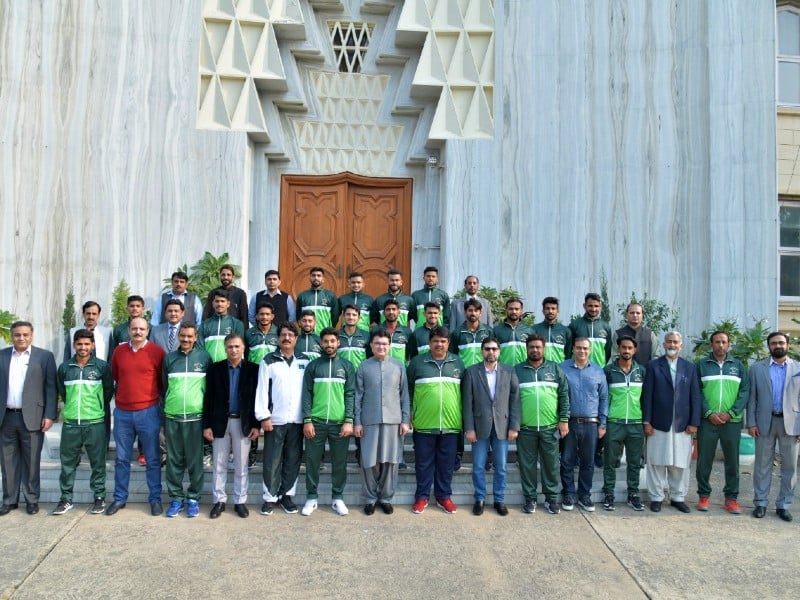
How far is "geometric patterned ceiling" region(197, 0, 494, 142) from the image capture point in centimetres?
1040

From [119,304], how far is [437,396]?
17.7 ft

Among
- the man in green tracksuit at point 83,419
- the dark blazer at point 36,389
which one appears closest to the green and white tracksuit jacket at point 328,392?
the man in green tracksuit at point 83,419

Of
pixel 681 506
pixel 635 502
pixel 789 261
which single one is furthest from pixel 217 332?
pixel 789 261

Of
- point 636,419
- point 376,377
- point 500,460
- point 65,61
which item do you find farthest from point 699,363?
point 65,61

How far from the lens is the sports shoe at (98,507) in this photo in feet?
20.7

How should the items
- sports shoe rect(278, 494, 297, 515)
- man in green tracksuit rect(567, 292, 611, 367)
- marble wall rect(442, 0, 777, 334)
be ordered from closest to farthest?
sports shoe rect(278, 494, 297, 515) < man in green tracksuit rect(567, 292, 611, 367) < marble wall rect(442, 0, 777, 334)

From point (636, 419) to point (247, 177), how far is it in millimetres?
6545

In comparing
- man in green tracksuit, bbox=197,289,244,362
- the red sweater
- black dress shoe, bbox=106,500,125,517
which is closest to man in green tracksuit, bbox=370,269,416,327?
man in green tracksuit, bbox=197,289,244,362

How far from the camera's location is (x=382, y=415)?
6.51m

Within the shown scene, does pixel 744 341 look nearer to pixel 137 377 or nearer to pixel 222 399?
pixel 222 399

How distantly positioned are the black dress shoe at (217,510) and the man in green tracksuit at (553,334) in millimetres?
3556

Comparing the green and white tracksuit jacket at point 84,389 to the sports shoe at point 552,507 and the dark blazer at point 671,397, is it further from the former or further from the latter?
the dark blazer at point 671,397

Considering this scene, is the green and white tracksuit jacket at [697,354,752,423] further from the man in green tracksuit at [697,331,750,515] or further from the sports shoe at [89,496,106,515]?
the sports shoe at [89,496,106,515]

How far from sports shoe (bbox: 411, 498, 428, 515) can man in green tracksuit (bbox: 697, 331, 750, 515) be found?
2673 mm
